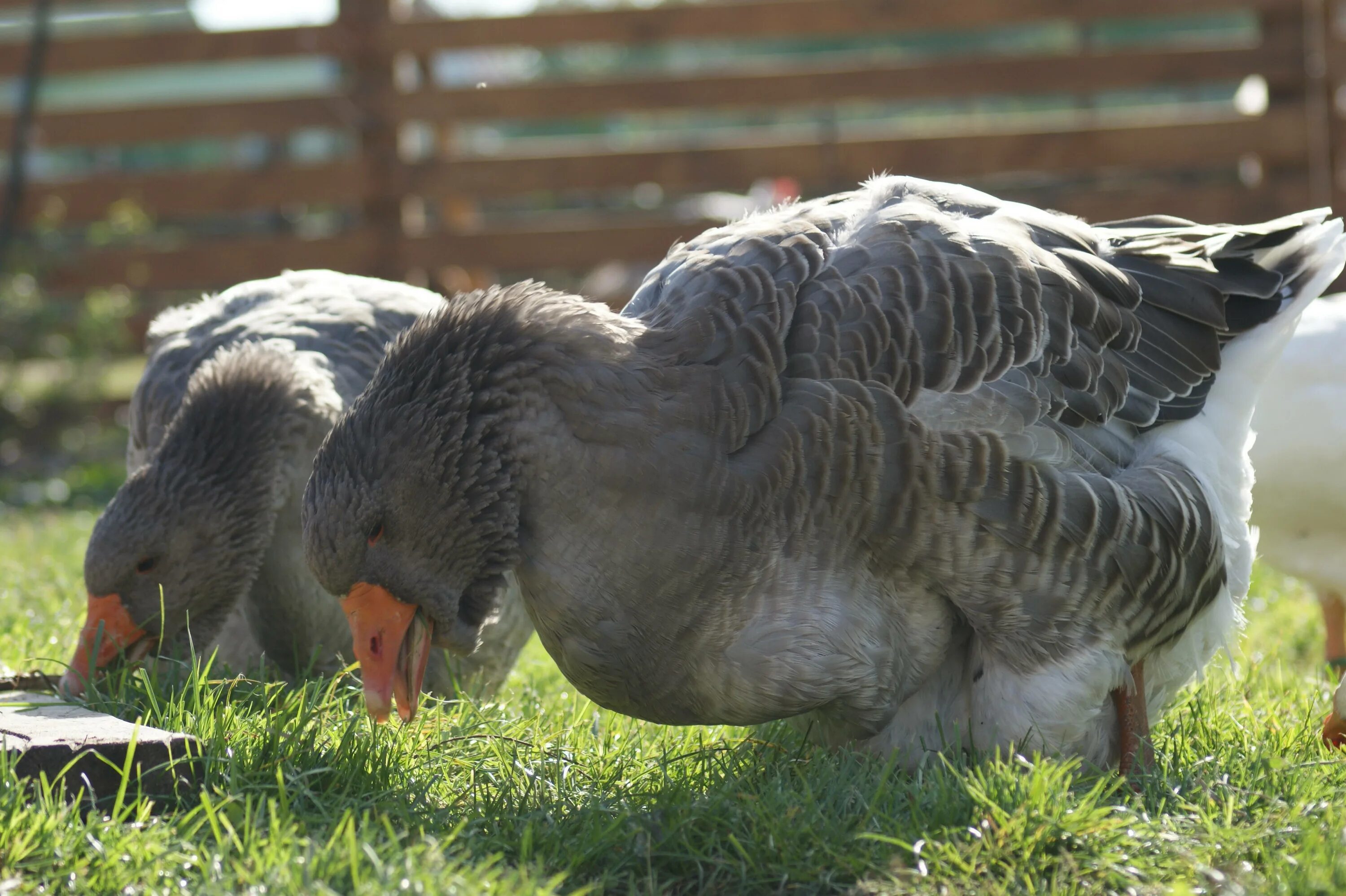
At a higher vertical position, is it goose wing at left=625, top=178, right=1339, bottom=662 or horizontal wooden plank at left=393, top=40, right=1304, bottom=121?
horizontal wooden plank at left=393, top=40, right=1304, bottom=121

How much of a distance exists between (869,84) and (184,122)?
6.20 meters

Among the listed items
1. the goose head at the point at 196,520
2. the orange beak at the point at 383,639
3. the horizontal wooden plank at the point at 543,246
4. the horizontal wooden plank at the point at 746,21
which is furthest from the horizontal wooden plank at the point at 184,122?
the orange beak at the point at 383,639

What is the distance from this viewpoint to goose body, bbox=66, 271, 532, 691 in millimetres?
5160

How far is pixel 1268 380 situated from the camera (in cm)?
606

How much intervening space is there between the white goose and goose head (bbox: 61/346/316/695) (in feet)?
13.6

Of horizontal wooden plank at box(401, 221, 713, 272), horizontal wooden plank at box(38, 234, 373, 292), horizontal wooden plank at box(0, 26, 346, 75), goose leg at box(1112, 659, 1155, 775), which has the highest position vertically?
horizontal wooden plank at box(0, 26, 346, 75)

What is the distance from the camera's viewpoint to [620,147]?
12406mm

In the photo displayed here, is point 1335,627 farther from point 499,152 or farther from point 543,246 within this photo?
point 499,152

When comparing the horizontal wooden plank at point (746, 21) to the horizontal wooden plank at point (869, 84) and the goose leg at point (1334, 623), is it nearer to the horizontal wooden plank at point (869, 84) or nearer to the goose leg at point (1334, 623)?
the horizontal wooden plank at point (869, 84)

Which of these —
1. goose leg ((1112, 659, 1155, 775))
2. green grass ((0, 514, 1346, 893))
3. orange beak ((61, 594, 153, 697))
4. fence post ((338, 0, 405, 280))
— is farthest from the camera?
fence post ((338, 0, 405, 280))

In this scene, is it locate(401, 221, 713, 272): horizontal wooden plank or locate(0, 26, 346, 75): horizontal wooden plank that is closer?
locate(401, 221, 713, 272): horizontal wooden plank

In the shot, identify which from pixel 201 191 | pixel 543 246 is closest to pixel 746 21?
pixel 543 246

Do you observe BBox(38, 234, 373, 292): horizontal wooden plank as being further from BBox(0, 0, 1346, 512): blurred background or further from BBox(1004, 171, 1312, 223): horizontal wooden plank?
BBox(1004, 171, 1312, 223): horizontal wooden plank

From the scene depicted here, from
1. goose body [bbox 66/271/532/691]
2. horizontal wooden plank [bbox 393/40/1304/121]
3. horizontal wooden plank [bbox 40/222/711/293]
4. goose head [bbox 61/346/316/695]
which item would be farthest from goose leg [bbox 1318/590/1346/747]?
horizontal wooden plank [bbox 40/222/711/293]
